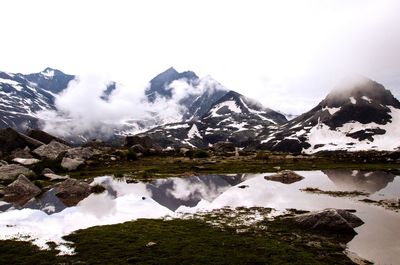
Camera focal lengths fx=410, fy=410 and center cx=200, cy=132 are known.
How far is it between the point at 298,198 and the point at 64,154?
6874 cm

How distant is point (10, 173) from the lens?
85.0 meters

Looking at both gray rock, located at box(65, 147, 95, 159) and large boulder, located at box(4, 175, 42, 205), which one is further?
gray rock, located at box(65, 147, 95, 159)

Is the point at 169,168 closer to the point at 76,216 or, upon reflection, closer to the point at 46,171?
the point at 46,171

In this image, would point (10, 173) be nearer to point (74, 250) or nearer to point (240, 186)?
point (240, 186)

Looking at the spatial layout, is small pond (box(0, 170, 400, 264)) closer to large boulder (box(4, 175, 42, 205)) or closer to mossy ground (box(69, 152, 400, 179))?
large boulder (box(4, 175, 42, 205))

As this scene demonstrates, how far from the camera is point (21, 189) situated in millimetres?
70188

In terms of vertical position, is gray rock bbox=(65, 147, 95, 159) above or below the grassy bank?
above

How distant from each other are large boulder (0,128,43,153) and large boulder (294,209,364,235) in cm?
9996

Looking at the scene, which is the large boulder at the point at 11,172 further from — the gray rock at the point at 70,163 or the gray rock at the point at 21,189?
the gray rock at the point at 21,189

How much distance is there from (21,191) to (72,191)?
9.39m

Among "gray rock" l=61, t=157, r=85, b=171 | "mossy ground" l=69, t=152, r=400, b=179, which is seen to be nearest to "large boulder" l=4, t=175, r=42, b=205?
"mossy ground" l=69, t=152, r=400, b=179

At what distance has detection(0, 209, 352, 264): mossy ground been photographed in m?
31.9

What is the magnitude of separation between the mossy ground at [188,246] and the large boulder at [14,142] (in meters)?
89.6

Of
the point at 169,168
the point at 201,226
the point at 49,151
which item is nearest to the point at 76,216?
the point at 201,226
